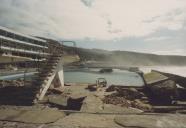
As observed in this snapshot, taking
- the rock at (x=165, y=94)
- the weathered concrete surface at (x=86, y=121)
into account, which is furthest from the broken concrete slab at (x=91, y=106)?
the rock at (x=165, y=94)

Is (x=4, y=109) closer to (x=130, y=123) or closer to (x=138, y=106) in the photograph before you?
(x=130, y=123)

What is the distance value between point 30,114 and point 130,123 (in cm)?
417

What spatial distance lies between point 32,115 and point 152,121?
4.76 m

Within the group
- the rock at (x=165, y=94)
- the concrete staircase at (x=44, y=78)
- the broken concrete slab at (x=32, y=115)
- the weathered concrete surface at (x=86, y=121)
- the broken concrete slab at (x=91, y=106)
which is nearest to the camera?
the weathered concrete surface at (x=86, y=121)

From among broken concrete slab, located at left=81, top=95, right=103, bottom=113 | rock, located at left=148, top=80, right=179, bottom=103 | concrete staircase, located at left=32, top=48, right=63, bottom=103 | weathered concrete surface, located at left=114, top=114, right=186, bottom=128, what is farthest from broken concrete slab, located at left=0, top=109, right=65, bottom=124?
rock, located at left=148, top=80, right=179, bottom=103

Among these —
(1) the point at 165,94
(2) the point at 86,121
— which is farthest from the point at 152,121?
(1) the point at 165,94

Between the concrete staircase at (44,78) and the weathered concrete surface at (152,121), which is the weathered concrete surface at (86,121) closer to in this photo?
the weathered concrete surface at (152,121)

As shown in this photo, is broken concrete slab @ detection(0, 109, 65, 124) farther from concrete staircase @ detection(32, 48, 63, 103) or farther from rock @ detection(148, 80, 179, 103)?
rock @ detection(148, 80, 179, 103)

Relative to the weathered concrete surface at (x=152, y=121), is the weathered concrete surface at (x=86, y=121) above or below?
below

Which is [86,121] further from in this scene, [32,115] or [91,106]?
[91,106]

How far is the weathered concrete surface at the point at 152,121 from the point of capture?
7965 mm

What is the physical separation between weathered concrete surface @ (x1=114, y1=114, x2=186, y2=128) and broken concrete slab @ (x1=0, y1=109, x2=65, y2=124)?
2.50m

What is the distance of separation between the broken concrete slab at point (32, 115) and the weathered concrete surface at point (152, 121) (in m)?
2.50

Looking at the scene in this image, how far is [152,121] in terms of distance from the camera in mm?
8445
